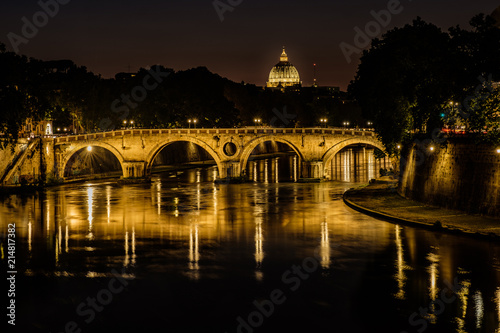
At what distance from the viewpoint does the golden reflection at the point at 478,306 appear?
20.0 meters

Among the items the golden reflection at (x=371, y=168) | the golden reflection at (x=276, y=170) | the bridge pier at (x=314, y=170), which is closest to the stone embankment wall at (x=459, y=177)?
the bridge pier at (x=314, y=170)

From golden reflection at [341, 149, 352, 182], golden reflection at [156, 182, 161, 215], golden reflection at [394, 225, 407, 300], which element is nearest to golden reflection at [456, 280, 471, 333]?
golden reflection at [394, 225, 407, 300]

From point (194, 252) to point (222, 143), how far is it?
48.8 m

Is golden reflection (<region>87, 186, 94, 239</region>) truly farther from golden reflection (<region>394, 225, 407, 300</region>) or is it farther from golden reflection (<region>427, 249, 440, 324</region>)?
golden reflection (<region>427, 249, 440, 324</region>)

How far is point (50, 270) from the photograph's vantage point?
28.4 meters

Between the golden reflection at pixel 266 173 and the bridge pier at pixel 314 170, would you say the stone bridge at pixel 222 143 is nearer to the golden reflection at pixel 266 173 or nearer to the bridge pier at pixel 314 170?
the bridge pier at pixel 314 170

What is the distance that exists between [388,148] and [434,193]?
17039mm

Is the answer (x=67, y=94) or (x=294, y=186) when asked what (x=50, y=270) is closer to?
(x=294, y=186)

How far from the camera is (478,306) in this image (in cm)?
2142

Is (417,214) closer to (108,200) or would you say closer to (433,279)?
(433,279)

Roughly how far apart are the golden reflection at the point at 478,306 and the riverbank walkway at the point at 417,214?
938 cm

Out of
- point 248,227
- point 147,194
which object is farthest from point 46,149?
point 248,227

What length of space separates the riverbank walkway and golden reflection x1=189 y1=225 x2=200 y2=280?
1252 centimetres

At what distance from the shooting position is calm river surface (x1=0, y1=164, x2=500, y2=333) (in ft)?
68.5
